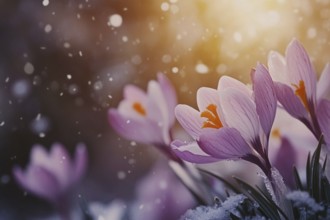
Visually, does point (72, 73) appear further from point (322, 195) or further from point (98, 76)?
point (322, 195)

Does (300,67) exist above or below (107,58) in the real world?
above

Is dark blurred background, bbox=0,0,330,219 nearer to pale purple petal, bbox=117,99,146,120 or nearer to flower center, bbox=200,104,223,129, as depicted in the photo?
pale purple petal, bbox=117,99,146,120

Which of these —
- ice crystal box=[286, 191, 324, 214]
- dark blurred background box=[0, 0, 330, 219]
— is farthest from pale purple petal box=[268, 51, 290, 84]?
dark blurred background box=[0, 0, 330, 219]

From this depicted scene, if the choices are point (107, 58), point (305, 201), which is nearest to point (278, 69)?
point (305, 201)

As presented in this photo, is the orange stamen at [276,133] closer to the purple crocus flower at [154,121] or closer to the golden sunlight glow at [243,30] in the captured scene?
the purple crocus flower at [154,121]

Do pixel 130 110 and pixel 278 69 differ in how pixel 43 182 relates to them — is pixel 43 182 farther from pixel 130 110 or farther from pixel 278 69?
pixel 278 69

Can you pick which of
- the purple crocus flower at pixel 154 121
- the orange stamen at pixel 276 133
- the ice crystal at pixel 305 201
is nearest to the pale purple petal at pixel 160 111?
the purple crocus flower at pixel 154 121

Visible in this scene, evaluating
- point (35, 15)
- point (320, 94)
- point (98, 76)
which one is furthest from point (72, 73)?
point (320, 94)

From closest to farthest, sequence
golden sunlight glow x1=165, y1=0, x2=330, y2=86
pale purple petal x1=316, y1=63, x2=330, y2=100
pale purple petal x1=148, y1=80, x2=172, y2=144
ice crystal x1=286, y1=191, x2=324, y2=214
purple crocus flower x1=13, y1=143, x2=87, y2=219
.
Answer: ice crystal x1=286, y1=191, x2=324, y2=214
pale purple petal x1=316, y1=63, x2=330, y2=100
pale purple petal x1=148, y1=80, x2=172, y2=144
purple crocus flower x1=13, y1=143, x2=87, y2=219
golden sunlight glow x1=165, y1=0, x2=330, y2=86
